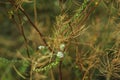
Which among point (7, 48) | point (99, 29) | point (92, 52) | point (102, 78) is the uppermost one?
point (7, 48)

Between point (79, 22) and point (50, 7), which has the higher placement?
point (50, 7)

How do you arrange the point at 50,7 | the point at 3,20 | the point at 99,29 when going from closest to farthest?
the point at 99,29 → the point at 50,7 → the point at 3,20

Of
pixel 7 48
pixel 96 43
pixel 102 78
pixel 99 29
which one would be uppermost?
pixel 7 48

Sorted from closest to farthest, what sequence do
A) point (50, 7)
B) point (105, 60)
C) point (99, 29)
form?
1. point (105, 60)
2. point (99, 29)
3. point (50, 7)

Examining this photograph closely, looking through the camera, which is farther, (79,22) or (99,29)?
(99,29)

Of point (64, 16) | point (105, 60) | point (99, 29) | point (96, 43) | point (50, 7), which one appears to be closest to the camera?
point (64, 16)

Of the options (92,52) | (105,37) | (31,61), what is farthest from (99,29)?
(31,61)

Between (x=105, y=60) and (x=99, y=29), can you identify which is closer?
(x=105, y=60)

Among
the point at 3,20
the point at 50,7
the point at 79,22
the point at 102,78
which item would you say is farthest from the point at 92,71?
the point at 3,20

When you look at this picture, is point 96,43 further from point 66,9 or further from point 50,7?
point 50,7

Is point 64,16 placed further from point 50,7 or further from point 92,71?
point 50,7
